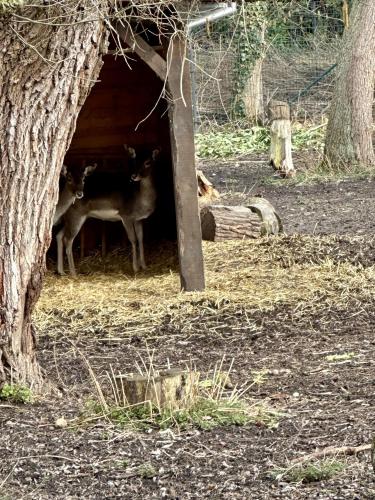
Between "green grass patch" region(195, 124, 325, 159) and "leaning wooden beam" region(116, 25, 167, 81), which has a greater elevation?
"leaning wooden beam" region(116, 25, 167, 81)

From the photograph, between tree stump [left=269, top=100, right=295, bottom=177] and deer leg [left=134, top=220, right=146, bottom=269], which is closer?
deer leg [left=134, top=220, right=146, bottom=269]

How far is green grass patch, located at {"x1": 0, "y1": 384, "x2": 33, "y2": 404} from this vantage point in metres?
6.14

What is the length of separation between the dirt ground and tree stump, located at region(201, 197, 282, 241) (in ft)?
7.72

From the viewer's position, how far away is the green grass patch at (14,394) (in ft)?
20.2

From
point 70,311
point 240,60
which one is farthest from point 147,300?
point 240,60

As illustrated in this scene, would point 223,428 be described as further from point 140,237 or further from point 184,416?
point 140,237

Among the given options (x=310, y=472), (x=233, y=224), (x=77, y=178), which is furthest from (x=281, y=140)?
(x=310, y=472)

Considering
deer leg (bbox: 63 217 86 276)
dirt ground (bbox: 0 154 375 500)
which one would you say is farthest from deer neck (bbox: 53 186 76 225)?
dirt ground (bbox: 0 154 375 500)

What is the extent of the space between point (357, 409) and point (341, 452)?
2.72 feet

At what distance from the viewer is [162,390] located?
18.7ft

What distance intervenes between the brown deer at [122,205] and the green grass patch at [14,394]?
543 centimetres

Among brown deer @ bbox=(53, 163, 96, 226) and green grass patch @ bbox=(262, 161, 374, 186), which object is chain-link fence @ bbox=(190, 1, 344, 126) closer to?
green grass patch @ bbox=(262, 161, 374, 186)

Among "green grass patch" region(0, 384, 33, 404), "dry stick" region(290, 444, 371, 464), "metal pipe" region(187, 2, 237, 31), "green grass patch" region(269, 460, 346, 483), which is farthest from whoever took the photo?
"metal pipe" region(187, 2, 237, 31)

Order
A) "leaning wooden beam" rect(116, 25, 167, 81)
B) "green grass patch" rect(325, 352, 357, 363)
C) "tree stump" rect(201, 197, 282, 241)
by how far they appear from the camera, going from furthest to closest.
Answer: "tree stump" rect(201, 197, 282, 241) → "leaning wooden beam" rect(116, 25, 167, 81) → "green grass patch" rect(325, 352, 357, 363)
